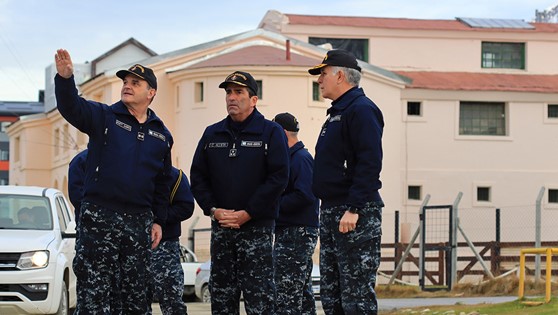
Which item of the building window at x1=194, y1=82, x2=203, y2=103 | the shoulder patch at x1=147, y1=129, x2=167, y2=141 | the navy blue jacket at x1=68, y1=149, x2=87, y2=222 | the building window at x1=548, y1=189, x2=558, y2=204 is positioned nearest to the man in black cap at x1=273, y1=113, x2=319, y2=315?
the navy blue jacket at x1=68, y1=149, x2=87, y2=222

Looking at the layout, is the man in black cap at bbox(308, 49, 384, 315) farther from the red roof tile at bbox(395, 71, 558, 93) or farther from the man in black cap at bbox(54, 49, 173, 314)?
the red roof tile at bbox(395, 71, 558, 93)

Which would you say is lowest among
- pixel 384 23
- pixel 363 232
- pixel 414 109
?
pixel 363 232

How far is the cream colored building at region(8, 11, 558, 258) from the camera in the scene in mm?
55469

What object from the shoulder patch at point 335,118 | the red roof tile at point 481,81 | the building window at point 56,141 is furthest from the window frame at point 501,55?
the shoulder patch at point 335,118

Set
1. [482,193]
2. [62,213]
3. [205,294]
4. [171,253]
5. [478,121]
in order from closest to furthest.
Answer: [171,253] < [62,213] < [205,294] < [478,121] < [482,193]

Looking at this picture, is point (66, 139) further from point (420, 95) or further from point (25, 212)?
point (25, 212)

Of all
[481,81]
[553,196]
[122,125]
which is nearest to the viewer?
[122,125]

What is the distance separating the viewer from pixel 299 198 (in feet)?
41.1

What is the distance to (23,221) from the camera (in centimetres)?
1591

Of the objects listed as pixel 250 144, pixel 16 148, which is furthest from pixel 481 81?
pixel 250 144

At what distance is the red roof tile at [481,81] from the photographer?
200 feet

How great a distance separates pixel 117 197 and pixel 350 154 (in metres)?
1.84

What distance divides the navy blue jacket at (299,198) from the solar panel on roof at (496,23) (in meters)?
55.5

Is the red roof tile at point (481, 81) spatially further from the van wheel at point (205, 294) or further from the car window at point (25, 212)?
the car window at point (25, 212)
